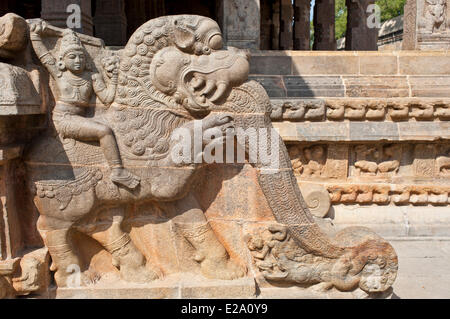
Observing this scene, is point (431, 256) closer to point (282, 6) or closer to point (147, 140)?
point (147, 140)

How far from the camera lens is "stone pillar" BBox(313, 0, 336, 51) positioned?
44.9 feet

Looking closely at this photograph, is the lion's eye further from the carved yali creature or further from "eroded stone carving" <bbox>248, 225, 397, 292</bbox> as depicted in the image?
"eroded stone carving" <bbox>248, 225, 397, 292</bbox>

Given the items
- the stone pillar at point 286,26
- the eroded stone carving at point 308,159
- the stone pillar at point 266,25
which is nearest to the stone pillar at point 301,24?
the stone pillar at point 286,26

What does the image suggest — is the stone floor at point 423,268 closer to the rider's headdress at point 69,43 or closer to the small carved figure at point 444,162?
the small carved figure at point 444,162

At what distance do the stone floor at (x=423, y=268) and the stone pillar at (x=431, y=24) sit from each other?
2954mm

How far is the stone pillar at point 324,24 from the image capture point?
44.9 ft

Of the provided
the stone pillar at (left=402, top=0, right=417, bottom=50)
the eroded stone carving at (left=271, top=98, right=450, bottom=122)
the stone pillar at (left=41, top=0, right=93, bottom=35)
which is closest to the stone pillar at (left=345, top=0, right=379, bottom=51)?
the stone pillar at (left=402, top=0, right=417, bottom=50)

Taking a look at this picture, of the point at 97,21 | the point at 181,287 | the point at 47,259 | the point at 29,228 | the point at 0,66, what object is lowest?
the point at 181,287

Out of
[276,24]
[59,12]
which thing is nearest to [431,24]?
[59,12]

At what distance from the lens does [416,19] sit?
6129mm

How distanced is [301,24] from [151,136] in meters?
13.9

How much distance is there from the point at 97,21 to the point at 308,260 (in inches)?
291

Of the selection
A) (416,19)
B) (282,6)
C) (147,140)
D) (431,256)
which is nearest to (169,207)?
(147,140)

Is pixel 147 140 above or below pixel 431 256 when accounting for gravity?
above
